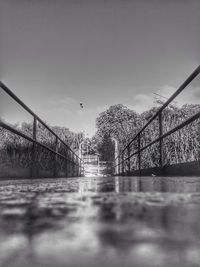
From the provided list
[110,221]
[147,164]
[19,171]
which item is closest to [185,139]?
[147,164]

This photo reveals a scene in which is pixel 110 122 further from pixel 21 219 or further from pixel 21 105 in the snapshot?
pixel 21 219

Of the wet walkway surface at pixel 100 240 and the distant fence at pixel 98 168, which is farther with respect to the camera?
the distant fence at pixel 98 168

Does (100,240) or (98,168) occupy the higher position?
(98,168)

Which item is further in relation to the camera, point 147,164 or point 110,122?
point 110,122

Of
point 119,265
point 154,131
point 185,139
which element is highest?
point 154,131

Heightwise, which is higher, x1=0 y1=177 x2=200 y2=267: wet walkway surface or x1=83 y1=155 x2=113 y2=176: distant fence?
x1=83 y1=155 x2=113 y2=176: distant fence

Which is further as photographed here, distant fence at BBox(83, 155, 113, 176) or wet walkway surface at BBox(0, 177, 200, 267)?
distant fence at BBox(83, 155, 113, 176)

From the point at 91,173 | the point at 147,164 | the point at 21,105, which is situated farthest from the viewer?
the point at 91,173

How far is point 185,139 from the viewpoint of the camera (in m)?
4.20

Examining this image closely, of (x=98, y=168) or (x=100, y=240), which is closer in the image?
(x=100, y=240)

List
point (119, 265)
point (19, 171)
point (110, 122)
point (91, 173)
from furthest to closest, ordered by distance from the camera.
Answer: point (110, 122) < point (91, 173) < point (19, 171) < point (119, 265)

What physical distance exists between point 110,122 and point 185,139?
77.3 ft

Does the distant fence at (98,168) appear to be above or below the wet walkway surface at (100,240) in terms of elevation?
above

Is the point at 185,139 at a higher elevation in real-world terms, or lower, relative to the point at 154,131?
lower
